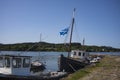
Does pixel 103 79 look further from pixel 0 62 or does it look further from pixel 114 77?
pixel 0 62

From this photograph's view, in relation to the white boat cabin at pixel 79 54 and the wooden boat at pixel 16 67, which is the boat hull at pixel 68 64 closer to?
the white boat cabin at pixel 79 54

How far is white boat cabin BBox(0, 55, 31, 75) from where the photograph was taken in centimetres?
2762

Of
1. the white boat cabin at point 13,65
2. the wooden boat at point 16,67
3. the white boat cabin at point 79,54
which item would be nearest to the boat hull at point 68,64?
the white boat cabin at point 79,54

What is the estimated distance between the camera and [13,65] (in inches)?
1088

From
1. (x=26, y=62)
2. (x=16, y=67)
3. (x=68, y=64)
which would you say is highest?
(x=26, y=62)

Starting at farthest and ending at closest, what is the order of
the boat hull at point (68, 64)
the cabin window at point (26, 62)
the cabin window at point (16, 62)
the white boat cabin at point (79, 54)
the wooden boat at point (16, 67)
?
the white boat cabin at point (79, 54) → the boat hull at point (68, 64) → the cabin window at point (26, 62) → the cabin window at point (16, 62) → the wooden boat at point (16, 67)

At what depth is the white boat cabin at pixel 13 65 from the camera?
27625 mm

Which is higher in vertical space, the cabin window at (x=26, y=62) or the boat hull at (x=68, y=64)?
the cabin window at (x=26, y=62)

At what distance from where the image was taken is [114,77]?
31.0m

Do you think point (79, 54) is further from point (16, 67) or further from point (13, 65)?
point (13, 65)

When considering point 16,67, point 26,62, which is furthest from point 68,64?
point 16,67

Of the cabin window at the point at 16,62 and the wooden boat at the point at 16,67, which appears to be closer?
the wooden boat at the point at 16,67

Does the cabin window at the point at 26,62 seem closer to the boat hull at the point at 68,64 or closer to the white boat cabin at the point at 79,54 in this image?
the boat hull at the point at 68,64

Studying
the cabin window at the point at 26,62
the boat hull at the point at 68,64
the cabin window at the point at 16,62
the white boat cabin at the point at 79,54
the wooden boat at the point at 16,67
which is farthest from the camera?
the white boat cabin at the point at 79,54
